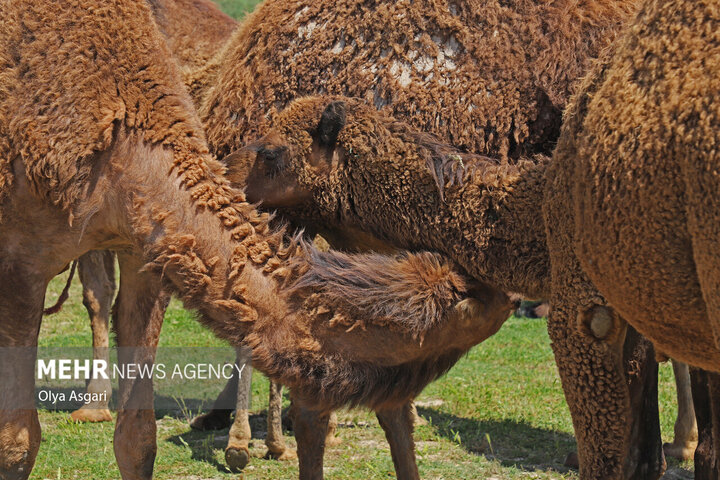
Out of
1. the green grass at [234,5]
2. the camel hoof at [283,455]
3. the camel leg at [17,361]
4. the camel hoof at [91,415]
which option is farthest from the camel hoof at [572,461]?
the green grass at [234,5]

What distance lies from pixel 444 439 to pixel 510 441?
0.47 meters

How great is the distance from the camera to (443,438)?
689 centimetres

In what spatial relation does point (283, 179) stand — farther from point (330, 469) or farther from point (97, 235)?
point (330, 469)

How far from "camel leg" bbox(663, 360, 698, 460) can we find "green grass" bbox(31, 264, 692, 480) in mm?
168

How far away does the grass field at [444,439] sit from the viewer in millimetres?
6129

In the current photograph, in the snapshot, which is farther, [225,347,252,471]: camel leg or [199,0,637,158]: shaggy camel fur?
[225,347,252,471]: camel leg

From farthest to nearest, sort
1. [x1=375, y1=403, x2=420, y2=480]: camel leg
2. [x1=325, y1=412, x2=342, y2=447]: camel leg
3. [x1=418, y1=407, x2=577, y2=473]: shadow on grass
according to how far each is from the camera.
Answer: [x1=325, y1=412, x2=342, y2=447]: camel leg, [x1=418, y1=407, x2=577, y2=473]: shadow on grass, [x1=375, y1=403, x2=420, y2=480]: camel leg

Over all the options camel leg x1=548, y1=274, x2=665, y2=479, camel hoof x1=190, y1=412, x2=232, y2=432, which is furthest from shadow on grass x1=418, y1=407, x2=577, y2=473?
camel leg x1=548, y1=274, x2=665, y2=479

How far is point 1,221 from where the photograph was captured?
14.9ft

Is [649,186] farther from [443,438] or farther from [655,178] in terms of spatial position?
[443,438]

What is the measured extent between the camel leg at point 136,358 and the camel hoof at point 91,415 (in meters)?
2.23

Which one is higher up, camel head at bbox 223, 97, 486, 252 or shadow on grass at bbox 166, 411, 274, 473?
camel head at bbox 223, 97, 486, 252

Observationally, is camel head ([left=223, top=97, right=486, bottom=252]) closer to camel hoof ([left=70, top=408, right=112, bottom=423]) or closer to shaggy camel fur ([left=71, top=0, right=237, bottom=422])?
shaggy camel fur ([left=71, top=0, right=237, bottom=422])

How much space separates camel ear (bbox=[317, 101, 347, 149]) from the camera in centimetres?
471
